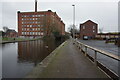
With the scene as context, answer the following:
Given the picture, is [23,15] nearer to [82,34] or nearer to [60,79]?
[82,34]

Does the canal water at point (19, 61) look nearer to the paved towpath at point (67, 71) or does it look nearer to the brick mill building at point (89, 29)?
the paved towpath at point (67, 71)

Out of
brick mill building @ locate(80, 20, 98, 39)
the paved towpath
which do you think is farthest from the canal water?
brick mill building @ locate(80, 20, 98, 39)

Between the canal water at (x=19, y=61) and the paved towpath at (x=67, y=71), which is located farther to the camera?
the canal water at (x=19, y=61)

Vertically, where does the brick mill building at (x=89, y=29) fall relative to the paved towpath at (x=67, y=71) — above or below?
above

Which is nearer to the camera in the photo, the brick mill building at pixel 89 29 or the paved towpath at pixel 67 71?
the paved towpath at pixel 67 71

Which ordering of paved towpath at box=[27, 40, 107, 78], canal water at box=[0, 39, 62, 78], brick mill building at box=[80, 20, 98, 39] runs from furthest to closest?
brick mill building at box=[80, 20, 98, 39] → canal water at box=[0, 39, 62, 78] → paved towpath at box=[27, 40, 107, 78]

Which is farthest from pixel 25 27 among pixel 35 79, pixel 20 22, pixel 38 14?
pixel 35 79

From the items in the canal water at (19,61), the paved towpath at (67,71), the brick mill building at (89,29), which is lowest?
the canal water at (19,61)

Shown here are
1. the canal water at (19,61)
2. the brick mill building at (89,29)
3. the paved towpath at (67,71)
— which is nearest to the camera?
the paved towpath at (67,71)

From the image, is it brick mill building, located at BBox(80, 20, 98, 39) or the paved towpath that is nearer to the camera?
the paved towpath

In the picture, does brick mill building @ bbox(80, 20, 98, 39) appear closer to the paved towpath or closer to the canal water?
the canal water

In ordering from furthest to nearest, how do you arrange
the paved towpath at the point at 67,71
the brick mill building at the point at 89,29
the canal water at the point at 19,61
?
the brick mill building at the point at 89,29 < the canal water at the point at 19,61 < the paved towpath at the point at 67,71

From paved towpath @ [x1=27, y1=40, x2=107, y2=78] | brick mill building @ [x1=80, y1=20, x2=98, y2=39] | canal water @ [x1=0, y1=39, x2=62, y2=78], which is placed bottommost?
canal water @ [x1=0, y1=39, x2=62, y2=78]

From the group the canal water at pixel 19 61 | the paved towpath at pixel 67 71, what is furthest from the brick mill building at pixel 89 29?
the paved towpath at pixel 67 71
